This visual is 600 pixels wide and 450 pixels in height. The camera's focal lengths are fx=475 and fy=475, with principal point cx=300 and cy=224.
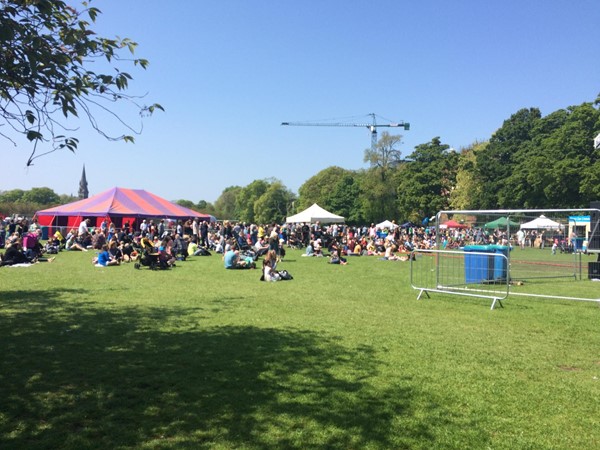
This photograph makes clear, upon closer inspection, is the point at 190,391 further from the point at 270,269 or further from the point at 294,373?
the point at 270,269

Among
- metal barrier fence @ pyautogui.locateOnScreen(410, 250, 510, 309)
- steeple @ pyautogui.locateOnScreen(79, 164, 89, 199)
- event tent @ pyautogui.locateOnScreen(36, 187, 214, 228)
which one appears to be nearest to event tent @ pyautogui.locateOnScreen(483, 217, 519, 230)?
metal barrier fence @ pyautogui.locateOnScreen(410, 250, 510, 309)

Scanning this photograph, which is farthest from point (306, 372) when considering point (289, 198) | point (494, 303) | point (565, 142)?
point (289, 198)

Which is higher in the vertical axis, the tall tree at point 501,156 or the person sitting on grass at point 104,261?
the tall tree at point 501,156

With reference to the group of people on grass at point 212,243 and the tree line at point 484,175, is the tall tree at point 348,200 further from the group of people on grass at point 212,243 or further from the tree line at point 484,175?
the group of people on grass at point 212,243

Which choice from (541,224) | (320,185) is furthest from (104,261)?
(320,185)

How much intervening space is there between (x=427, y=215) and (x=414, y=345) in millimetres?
60171

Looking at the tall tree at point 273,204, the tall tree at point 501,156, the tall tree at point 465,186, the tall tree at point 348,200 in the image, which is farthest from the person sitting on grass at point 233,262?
the tall tree at point 273,204

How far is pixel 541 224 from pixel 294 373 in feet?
37.8

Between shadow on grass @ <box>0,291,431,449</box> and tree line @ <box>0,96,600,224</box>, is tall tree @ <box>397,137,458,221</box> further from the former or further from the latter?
shadow on grass @ <box>0,291,431,449</box>

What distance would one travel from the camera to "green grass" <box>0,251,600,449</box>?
3.84 meters

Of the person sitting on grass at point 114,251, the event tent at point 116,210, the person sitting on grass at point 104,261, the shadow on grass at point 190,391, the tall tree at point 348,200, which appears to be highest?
the tall tree at point 348,200

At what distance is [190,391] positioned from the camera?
470 cm

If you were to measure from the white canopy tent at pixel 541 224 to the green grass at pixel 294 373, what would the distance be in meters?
4.08

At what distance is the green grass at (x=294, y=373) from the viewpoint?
3838 millimetres
